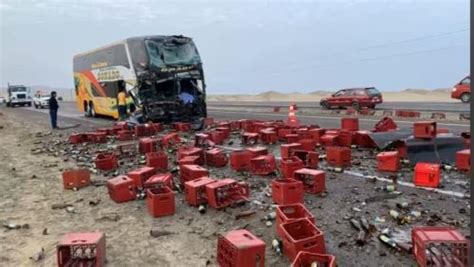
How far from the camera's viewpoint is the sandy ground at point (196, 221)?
5.66 meters

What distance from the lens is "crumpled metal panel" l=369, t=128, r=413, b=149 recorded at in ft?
35.6

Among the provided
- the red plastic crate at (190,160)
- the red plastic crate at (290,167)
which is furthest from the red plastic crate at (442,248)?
the red plastic crate at (190,160)

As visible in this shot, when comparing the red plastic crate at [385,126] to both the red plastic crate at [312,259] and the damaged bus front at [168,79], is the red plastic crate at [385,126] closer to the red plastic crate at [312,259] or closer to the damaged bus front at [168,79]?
the red plastic crate at [312,259]

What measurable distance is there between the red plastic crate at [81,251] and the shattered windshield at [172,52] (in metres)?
15.0

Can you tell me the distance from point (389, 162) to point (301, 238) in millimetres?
4372

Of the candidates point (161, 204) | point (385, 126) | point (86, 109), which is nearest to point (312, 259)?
point (161, 204)

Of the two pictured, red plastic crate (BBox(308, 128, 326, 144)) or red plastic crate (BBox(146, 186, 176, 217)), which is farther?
red plastic crate (BBox(308, 128, 326, 144))

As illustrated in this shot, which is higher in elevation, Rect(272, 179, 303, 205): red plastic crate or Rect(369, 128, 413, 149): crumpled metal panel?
Rect(369, 128, 413, 149): crumpled metal panel

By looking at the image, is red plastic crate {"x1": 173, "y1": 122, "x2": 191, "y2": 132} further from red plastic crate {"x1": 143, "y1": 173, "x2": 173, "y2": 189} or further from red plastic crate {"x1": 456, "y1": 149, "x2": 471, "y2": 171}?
red plastic crate {"x1": 456, "y1": 149, "x2": 471, "y2": 171}

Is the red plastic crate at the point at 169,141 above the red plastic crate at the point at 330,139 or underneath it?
underneath

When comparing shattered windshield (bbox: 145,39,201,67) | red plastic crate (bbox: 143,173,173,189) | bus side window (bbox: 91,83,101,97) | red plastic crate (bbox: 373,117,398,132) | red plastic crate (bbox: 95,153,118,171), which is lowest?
red plastic crate (bbox: 95,153,118,171)

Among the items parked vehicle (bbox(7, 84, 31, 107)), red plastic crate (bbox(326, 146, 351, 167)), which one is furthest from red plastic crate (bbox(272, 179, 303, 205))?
parked vehicle (bbox(7, 84, 31, 107))

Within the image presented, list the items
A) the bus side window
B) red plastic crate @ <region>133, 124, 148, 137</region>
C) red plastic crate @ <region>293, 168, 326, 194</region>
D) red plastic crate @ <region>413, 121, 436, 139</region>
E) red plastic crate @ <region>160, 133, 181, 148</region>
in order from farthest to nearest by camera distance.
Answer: the bus side window < red plastic crate @ <region>133, 124, 148, 137</region> < red plastic crate @ <region>160, 133, 181, 148</region> < red plastic crate @ <region>413, 121, 436, 139</region> < red plastic crate @ <region>293, 168, 326, 194</region>

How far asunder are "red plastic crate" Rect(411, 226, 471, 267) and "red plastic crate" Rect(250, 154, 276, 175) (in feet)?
16.0
